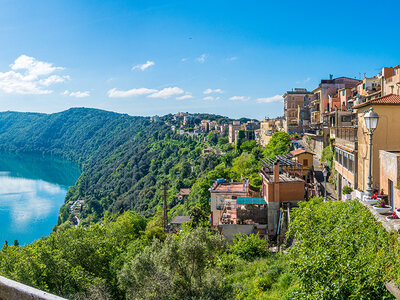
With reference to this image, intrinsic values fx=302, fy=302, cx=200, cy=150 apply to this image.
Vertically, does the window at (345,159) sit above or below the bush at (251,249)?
above

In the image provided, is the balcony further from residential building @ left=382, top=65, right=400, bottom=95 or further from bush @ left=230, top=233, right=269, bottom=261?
residential building @ left=382, top=65, right=400, bottom=95

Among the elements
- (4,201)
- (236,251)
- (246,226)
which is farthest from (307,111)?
(4,201)

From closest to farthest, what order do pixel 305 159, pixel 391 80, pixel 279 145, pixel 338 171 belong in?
pixel 338 171 → pixel 391 80 → pixel 305 159 → pixel 279 145

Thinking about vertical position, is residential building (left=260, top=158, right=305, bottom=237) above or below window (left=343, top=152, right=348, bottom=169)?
below

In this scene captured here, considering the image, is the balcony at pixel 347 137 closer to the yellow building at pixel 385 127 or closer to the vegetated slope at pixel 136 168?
the yellow building at pixel 385 127

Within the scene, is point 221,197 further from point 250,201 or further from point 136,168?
point 136,168

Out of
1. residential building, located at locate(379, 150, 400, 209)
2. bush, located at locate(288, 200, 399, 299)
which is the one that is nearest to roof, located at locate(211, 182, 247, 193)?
residential building, located at locate(379, 150, 400, 209)

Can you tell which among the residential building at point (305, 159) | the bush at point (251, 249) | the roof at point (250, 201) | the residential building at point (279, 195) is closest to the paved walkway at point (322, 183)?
the residential building at point (305, 159)

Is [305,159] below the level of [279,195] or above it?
above

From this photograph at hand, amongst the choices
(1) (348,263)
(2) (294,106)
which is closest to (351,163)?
(1) (348,263)
